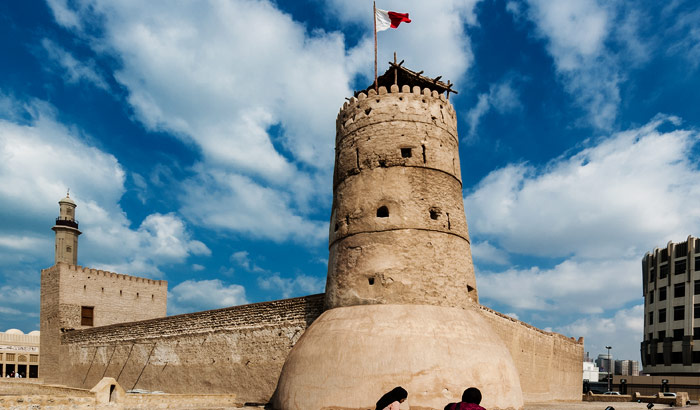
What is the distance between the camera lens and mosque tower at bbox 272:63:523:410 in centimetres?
1220

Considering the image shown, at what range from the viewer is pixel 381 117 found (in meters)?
15.8

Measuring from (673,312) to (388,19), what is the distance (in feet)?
144

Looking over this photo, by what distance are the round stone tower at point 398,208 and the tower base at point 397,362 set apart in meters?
0.67

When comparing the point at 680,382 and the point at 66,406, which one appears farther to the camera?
the point at 680,382

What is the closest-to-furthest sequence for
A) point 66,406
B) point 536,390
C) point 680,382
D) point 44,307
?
point 66,406, point 536,390, point 44,307, point 680,382

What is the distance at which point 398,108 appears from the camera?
51.7 ft

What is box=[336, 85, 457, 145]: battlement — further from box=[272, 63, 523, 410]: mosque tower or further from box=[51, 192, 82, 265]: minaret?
box=[51, 192, 82, 265]: minaret

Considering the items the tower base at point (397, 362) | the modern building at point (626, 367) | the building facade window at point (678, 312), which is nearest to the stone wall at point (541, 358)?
the tower base at point (397, 362)

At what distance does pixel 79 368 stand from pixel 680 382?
39.9m

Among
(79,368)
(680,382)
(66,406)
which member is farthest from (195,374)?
(680,382)

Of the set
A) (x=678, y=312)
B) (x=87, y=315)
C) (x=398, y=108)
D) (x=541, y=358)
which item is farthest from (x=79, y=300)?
(x=678, y=312)

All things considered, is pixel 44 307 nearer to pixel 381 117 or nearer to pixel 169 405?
pixel 169 405

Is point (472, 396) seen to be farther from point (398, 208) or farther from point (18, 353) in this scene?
point (18, 353)

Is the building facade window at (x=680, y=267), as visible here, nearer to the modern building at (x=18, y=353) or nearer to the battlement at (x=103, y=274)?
the battlement at (x=103, y=274)
